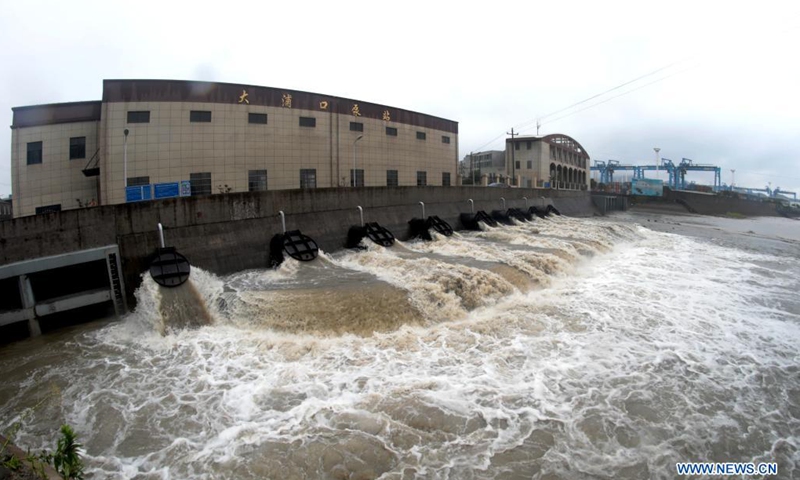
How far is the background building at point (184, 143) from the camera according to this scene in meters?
16.8

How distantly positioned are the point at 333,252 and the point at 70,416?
9648 millimetres

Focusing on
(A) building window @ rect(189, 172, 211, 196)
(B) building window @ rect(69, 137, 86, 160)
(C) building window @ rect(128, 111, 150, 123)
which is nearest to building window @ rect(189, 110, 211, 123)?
(C) building window @ rect(128, 111, 150, 123)

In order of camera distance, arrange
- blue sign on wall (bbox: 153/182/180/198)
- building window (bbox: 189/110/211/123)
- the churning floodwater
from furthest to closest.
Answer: building window (bbox: 189/110/211/123)
blue sign on wall (bbox: 153/182/180/198)
the churning floodwater

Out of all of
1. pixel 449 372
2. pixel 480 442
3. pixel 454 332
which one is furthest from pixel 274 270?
pixel 480 442

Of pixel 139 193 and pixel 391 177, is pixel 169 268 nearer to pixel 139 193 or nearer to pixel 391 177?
pixel 139 193

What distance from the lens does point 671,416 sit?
478cm

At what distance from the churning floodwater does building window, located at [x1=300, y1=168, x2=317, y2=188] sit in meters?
12.5

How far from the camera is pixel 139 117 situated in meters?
17.5

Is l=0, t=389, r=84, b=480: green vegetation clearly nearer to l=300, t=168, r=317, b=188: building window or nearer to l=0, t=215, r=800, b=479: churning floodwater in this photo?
l=0, t=215, r=800, b=479: churning floodwater

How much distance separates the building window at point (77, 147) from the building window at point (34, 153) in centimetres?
117

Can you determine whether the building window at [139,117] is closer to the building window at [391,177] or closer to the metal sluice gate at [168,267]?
the metal sluice gate at [168,267]

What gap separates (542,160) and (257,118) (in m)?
39.5

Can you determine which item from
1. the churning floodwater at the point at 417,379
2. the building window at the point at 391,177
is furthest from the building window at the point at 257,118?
the churning floodwater at the point at 417,379

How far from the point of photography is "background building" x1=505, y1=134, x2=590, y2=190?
160 feet
